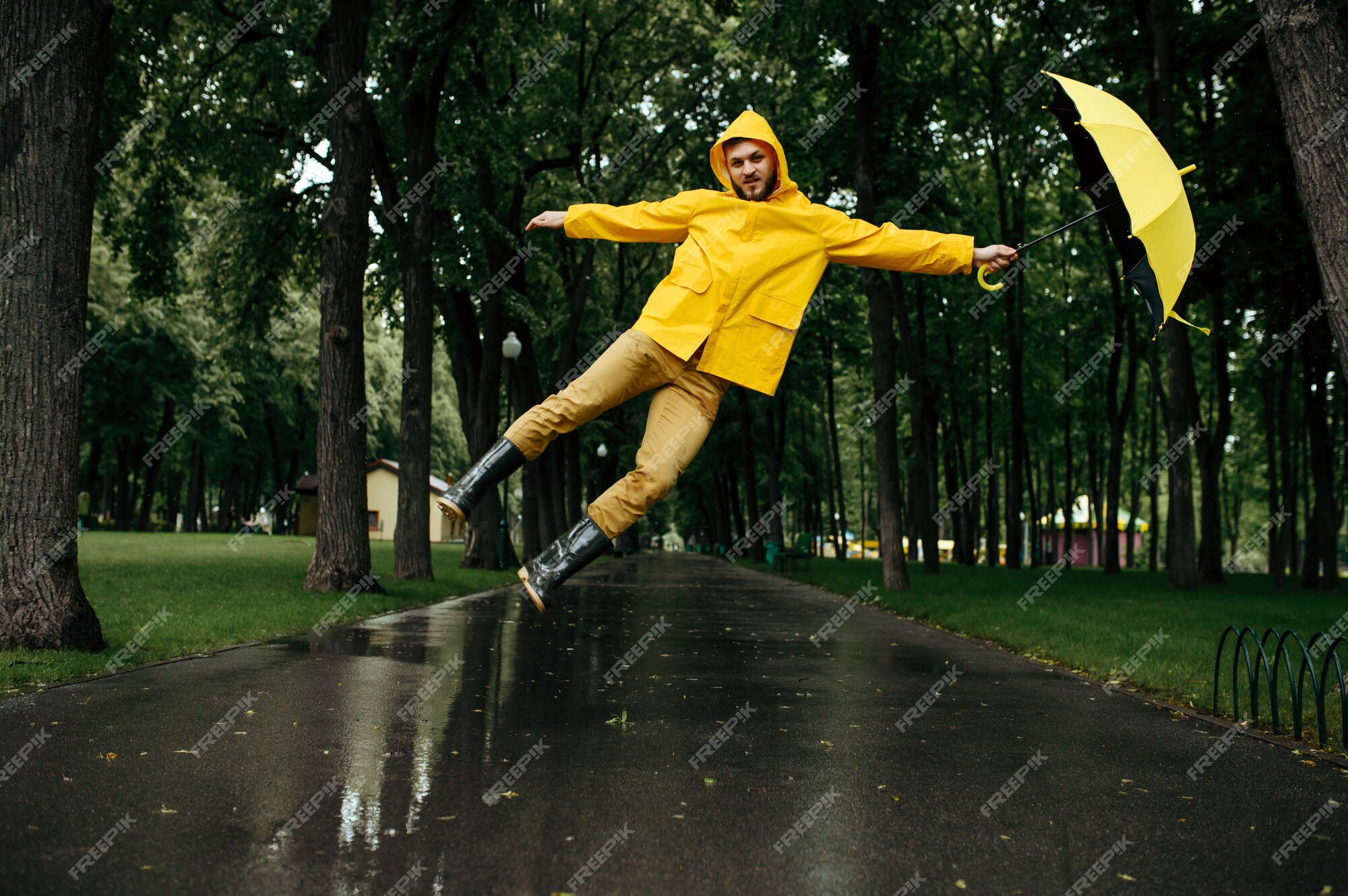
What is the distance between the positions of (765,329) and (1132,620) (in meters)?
8.68

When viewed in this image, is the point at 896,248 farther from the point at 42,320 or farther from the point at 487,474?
the point at 42,320

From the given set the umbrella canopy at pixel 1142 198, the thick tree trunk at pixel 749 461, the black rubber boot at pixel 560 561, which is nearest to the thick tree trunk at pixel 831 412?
the thick tree trunk at pixel 749 461

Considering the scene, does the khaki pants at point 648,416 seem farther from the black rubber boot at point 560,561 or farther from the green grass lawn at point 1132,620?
the green grass lawn at point 1132,620

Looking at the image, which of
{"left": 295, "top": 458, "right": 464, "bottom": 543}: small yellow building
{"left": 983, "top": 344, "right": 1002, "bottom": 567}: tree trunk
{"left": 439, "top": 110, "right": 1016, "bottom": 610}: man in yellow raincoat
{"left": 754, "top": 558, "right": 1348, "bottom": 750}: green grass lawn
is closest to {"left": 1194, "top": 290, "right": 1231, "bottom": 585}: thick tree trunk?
{"left": 754, "top": 558, "right": 1348, "bottom": 750}: green grass lawn

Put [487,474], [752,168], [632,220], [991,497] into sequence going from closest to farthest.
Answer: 1. [487,474]
2. [752,168]
3. [632,220]
4. [991,497]

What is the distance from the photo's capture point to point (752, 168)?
5.32m

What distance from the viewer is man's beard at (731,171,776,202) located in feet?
17.7

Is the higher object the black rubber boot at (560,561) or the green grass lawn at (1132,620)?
the black rubber boot at (560,561)

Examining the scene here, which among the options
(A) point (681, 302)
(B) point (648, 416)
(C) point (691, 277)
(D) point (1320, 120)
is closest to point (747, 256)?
(C) point (691, 277)

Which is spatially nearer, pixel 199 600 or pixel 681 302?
pixel 681 302

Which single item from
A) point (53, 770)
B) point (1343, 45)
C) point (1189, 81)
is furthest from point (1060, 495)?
point (53, 770)

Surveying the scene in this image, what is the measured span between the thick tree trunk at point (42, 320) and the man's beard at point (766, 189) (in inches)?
190

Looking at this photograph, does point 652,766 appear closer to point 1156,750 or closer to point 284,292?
point 1156,750

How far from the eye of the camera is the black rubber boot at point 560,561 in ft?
16.9
